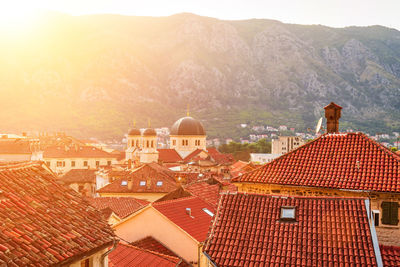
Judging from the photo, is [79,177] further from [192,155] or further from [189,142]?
[189,142]

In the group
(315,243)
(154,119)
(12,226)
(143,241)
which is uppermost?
(12,226)

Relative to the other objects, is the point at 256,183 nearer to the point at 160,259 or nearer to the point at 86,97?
the point at 160,259

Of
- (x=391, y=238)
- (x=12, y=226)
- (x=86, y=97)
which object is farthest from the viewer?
(x=86, y=97)

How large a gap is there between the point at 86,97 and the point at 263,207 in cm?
17232

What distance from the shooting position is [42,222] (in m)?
8.56

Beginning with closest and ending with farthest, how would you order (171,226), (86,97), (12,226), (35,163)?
(12,226)
(35,163)
(171,226)
(86,97)

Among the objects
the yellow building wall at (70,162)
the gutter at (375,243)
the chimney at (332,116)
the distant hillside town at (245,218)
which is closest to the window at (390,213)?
the distant hillside town at (245,218)

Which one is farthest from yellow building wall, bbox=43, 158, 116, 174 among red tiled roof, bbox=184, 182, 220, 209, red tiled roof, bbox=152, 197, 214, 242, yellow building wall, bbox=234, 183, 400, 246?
yellow building wall, bbox=234, 183, 400, 246

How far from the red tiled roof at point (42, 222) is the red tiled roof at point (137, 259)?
6380 mm

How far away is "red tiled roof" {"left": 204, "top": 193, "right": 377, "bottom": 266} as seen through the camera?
38.3 feet

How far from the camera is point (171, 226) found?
19875 millimetres

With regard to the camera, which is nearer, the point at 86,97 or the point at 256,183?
the point at 256,183

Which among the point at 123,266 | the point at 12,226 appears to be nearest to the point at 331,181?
the point at 123,266

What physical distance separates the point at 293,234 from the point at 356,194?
183 inches
